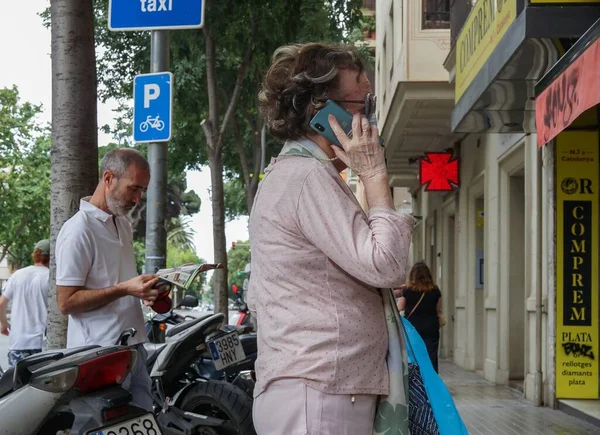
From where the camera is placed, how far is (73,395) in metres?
4.23

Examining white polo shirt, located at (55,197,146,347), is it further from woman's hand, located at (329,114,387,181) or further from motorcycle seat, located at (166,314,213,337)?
motorcycle seat, located at (166,314,213,337)

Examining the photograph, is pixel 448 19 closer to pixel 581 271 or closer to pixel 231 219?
pixel 581 271

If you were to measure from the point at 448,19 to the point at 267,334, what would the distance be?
50.8 feet

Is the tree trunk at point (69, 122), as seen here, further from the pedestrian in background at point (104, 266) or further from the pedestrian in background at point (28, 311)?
the pedestrian in background at point (28, 311)

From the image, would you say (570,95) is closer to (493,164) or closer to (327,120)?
(327,120)

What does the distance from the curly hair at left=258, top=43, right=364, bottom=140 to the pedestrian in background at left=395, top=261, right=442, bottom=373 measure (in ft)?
34.2

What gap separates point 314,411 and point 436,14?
51.1ft

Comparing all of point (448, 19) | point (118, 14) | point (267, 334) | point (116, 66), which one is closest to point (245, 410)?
point (118, 14)

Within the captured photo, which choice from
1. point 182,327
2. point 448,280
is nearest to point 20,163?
point 448,280

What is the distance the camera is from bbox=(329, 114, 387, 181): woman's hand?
261 cm

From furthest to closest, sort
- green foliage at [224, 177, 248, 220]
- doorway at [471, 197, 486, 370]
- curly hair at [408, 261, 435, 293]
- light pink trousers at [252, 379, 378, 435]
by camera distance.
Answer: green foliage at [224, 177, 248, 220]
doorway at [471, 197, 486, 370]
curly hair at [408, 261, 435, 293]
light pink trousers at [252, 379, 378, 435]

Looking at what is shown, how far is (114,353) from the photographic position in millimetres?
4273

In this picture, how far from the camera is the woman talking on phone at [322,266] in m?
2.43

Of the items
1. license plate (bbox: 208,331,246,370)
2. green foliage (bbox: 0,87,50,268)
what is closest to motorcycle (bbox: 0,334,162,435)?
license plate (bbox: 208,331,246,370)
